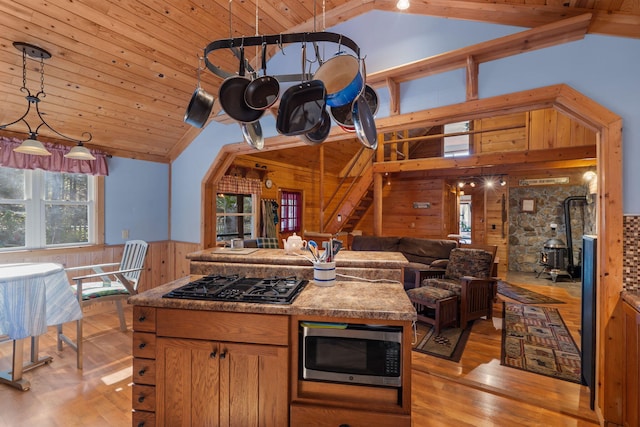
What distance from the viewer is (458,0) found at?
2330mm

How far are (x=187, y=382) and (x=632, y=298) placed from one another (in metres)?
2.53

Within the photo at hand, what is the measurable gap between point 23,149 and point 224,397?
103 inches

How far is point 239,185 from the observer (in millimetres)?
5398

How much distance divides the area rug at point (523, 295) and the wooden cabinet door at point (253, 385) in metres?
4.62

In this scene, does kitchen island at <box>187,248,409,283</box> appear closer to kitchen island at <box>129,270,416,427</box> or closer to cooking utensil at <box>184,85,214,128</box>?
kitchen island at <box>129,270,416,427</box>

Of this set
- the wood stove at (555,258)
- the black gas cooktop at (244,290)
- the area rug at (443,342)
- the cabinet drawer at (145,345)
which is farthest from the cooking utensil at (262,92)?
the wood stove at (555,258)

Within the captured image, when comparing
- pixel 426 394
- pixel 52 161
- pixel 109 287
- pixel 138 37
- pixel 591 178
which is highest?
pixel 138 37

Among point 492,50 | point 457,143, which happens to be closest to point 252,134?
point 492,50

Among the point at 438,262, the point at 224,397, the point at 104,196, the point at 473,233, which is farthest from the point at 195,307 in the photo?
the point at 473,233

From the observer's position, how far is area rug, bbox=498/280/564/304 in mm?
4745

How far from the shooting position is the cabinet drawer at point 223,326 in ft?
4.98

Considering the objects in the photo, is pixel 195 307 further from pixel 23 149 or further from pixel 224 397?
pixel 23 149

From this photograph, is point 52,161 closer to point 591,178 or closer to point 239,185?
point 239,185

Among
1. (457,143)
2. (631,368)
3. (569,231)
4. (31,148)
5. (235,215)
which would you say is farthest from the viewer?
(457,143)
